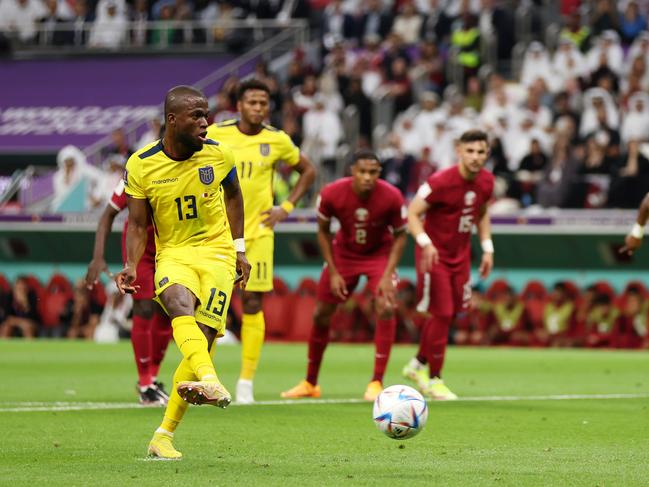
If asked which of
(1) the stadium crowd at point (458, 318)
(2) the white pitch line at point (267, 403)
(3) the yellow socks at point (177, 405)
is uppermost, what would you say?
(3) the yellow socks at point (177, 405)

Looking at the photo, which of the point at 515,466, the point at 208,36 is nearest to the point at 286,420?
the point at 515,466

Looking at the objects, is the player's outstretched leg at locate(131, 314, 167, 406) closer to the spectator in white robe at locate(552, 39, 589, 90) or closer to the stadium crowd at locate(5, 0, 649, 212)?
the stadium crowd at locate(5, 0, 649, 212)

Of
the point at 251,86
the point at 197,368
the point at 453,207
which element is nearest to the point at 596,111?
the point at 453,207

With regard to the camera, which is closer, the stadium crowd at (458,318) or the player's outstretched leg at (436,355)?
the player's outstretched leg at (436,355)

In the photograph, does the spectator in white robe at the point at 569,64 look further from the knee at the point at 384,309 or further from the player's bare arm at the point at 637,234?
the player's bare arm at the point at 637,234

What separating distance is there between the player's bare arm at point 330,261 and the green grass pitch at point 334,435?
1.00 meters

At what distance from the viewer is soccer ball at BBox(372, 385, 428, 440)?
9109 mm

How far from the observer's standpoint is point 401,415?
29.9 ft

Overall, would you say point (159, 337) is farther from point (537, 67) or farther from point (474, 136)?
point (537, 67)

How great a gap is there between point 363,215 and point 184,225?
15.5ft

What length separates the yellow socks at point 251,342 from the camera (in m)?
12.9

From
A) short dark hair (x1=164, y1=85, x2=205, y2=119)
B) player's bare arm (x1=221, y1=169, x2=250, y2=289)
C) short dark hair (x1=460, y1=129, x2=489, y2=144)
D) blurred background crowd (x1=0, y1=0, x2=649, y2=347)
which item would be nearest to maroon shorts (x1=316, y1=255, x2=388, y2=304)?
short dark hair (x1=460, y1=129, x2=489, y2=144)

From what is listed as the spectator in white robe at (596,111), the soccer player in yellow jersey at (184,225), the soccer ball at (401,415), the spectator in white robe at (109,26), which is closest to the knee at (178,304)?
the soccer player in yellow jersey at (184,225)

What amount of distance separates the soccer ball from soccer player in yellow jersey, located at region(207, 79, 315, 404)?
150 inches
